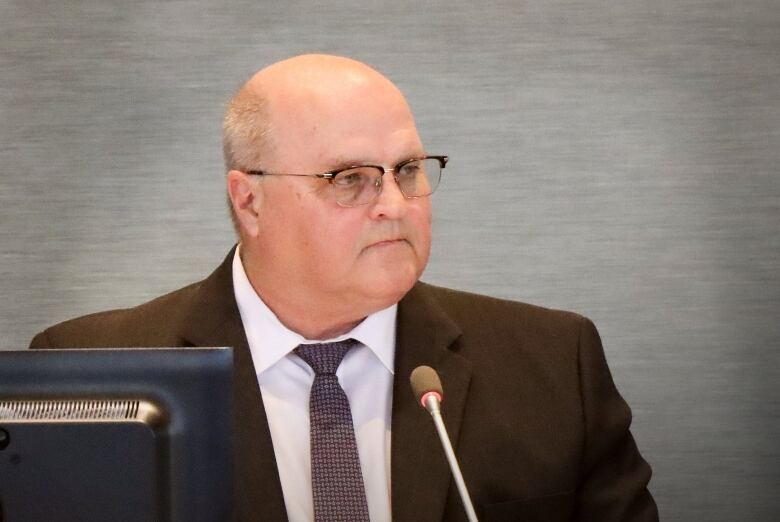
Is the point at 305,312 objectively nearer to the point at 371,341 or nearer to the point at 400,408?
the point at 371,341

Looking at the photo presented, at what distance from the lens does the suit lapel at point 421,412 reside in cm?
180

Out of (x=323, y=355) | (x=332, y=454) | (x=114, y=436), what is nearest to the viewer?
(x=114, y=436)

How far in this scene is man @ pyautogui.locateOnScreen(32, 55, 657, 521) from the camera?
1.83 meters

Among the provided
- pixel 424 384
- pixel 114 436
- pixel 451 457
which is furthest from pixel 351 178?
pixel 114 436

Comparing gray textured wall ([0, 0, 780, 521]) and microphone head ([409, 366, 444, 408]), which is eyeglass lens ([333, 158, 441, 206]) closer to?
microphone head ([409, 366, 444, 408])

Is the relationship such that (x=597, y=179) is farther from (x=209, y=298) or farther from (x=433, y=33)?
(x=209, y=298)

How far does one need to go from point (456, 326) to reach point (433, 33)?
30.1 inches

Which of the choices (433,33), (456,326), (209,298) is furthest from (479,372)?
(433,33)

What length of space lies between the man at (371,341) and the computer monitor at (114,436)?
63 centimetres

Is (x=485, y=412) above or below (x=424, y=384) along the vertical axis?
below

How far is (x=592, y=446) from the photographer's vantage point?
194 cm

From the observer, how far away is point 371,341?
6.33 feet

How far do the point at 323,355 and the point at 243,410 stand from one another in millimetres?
159

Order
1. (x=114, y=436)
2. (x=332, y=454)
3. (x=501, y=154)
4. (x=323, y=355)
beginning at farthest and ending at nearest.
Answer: (x=501, y=154) < (x=323, y=355) < (x=332, y=454) < (x=114, y=436)
